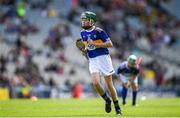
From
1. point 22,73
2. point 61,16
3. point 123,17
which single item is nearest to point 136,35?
point 123,17

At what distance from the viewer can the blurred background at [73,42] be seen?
38.8m

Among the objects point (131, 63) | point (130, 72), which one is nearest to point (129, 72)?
point (130, 72)

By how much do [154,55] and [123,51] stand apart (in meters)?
2.30

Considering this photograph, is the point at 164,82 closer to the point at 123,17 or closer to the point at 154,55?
the point at 154,55

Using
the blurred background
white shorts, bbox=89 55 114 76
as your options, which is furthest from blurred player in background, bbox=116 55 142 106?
the blurred background

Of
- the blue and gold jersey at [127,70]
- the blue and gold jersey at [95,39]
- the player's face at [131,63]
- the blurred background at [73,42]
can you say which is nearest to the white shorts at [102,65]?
the blue and gold jersey at [95,39]

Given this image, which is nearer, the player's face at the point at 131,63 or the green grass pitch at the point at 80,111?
the green grass pitch at the point at 80,111

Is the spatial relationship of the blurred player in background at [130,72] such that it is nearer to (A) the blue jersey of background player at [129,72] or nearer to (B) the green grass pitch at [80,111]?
(A) the blue jersey of background player at [129,72]

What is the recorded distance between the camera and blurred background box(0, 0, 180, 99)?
38.8m

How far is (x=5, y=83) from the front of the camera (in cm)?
3709

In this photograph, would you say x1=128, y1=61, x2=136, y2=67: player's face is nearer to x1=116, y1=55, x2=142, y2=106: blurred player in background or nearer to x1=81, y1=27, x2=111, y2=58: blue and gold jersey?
x1=116, y1=55, x2=142, y2=106: blurred player in background

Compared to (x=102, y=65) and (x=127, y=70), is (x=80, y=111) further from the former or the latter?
(x=127, y=70)

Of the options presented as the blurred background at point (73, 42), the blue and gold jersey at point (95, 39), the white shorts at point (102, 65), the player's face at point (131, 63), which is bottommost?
the blurred background at point (73, 42)

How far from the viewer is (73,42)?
40781 mm
